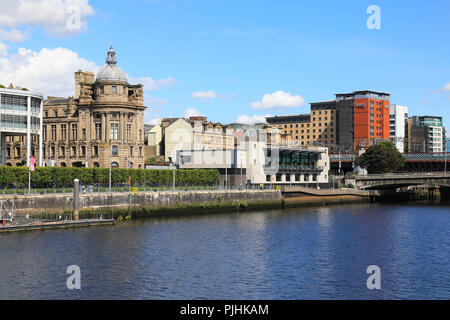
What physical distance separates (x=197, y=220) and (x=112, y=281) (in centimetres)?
4467

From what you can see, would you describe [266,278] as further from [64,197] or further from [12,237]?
[64,197]

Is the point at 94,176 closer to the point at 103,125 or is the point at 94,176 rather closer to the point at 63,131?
the point at 103,125

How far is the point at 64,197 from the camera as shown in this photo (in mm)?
83000

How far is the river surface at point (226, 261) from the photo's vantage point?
145 ft

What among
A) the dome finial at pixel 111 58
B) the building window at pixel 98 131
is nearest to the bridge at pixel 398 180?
the building window at pixel 98 131

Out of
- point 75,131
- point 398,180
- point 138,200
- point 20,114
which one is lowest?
point 138,200

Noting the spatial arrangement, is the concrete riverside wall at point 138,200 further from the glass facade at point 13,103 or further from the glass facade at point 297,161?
the glass facade at point 13,103

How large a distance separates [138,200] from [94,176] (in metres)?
10.4

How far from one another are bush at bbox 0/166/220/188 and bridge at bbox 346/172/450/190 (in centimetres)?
5177

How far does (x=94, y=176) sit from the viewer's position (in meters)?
98.0

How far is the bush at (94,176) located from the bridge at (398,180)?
170 ft

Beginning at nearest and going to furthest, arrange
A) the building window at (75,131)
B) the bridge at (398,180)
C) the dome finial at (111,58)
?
the dome finial at (111,58) < the building window at (75,131) < the bridge at (398,180)

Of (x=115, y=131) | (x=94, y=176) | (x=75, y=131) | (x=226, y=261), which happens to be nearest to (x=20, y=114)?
(x=94, y=176)
